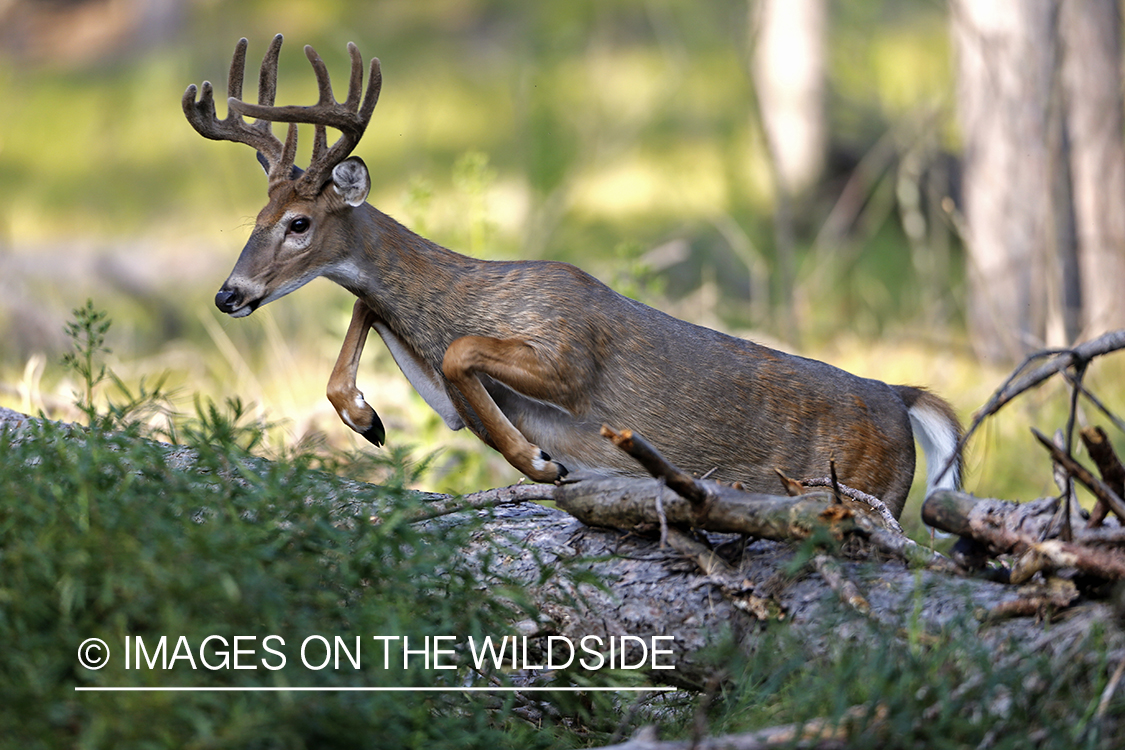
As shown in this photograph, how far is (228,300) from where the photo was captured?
3.62 metres

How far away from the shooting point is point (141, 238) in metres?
13.0

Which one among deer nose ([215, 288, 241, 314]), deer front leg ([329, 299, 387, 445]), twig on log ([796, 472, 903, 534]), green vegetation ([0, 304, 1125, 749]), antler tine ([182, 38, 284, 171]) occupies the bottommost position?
green vegetation ([0, 304, 1125, 749])

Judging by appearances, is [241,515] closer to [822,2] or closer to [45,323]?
[45,323]

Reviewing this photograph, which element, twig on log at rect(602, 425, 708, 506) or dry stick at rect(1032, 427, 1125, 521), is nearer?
dry stick at rect(1032, 427, 1125, 521)

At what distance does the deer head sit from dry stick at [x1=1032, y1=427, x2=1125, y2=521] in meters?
2.28

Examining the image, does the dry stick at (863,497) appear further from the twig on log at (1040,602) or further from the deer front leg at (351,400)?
the deer front leg at (351,400)

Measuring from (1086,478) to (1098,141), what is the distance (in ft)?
21.3

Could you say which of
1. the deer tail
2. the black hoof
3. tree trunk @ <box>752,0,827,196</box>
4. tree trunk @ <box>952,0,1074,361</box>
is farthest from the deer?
tree trunk @ <box>752,0,827,196</box>

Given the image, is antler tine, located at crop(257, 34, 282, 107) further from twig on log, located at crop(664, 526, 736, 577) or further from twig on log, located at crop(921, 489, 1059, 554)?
twig on log, located at crop(921, 489, 1059, 554)

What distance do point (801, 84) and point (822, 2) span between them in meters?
0.90

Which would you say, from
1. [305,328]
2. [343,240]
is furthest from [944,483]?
[305,328]

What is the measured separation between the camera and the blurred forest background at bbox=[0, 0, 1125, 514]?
22.2 ft

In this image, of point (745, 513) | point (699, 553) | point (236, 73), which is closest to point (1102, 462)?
point (745, 513)

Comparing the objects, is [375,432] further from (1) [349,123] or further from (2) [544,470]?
(1) [349,123]
